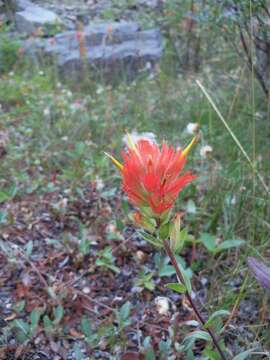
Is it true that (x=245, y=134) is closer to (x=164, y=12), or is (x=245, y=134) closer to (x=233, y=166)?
(x=233, y=166)

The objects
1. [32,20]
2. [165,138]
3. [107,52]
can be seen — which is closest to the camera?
[165,138]

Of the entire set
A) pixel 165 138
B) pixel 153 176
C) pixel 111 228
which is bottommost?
pixel 111 228

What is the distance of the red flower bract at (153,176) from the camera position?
0.85 meters

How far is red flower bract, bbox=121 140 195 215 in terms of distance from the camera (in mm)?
854

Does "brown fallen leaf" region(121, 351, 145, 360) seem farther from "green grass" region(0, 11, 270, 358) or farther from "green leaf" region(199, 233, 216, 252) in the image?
"green leaf" region(199, 233, 216, 252)

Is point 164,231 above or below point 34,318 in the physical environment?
above

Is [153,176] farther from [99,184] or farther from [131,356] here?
[99,184]

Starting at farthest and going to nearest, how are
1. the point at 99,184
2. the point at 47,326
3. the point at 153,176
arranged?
the point at 99,184
the point at 47,326
the point at 153,176

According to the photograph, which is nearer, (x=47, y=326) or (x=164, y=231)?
(x=164, y=231)

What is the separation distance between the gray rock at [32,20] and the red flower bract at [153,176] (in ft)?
17.1

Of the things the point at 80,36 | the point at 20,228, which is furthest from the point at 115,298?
the point at 80,36

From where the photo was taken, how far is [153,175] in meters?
0.85

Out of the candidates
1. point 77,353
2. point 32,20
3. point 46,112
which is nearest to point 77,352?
point 77,353

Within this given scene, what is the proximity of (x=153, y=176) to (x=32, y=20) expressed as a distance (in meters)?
5.42
